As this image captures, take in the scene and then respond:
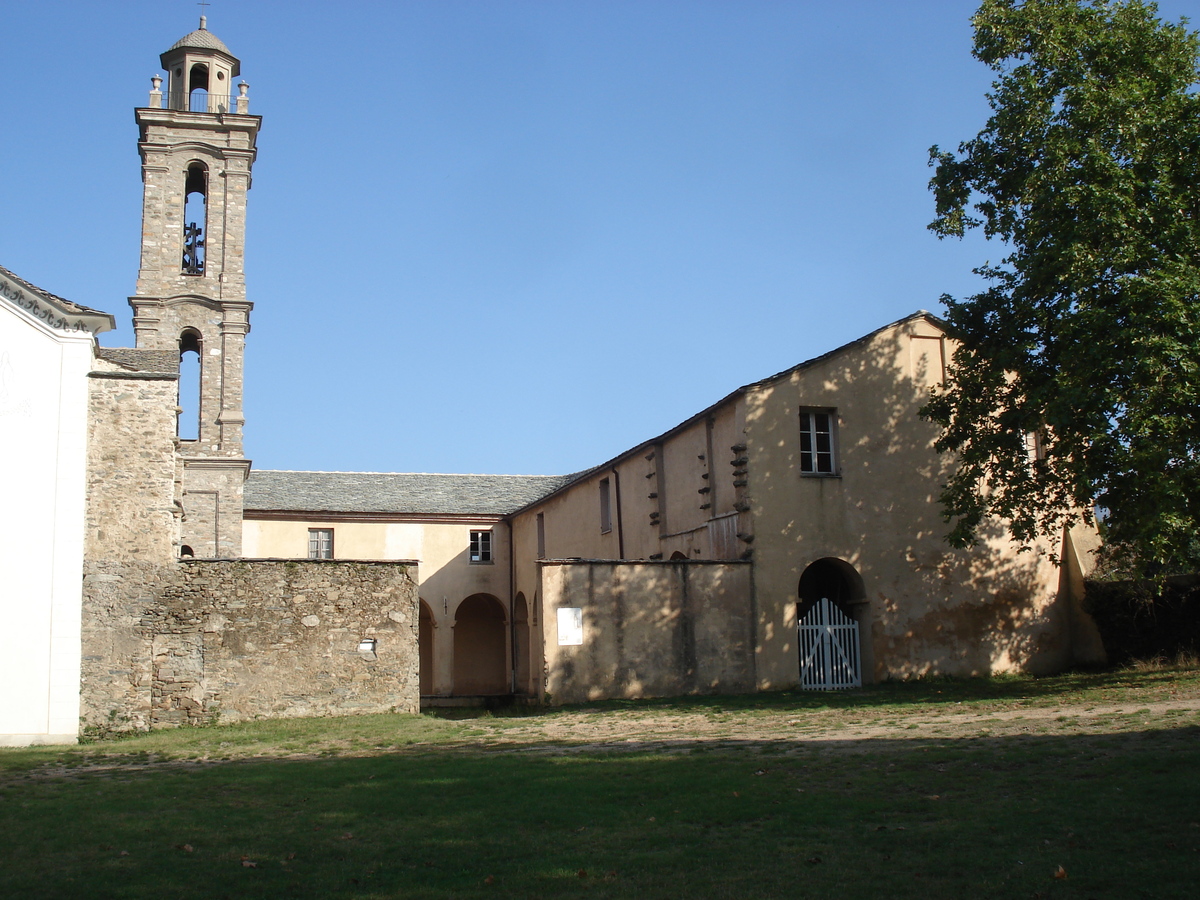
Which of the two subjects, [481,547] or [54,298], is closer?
[54,298]

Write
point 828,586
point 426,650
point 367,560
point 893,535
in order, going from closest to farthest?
1. point 367,560
2. point 893,535
3. point 828,586
4. point 426,650

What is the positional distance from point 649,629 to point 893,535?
18.9 feet

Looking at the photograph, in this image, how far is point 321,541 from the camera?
36656 millimetres

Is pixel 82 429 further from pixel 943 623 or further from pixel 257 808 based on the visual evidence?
pixel 943 623

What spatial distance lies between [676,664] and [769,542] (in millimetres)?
3130

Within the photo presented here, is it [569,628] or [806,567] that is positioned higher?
[806,567]

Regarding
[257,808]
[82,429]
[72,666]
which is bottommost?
[257,808]

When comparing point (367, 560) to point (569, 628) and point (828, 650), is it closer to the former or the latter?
point (569, 628)

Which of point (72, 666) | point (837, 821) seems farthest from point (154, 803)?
point (72, 666)

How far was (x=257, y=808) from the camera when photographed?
10.0 metres

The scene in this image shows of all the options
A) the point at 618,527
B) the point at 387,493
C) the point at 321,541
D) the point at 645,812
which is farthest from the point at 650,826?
the point at 387,493

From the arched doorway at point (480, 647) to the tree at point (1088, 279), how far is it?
21641 millimetres

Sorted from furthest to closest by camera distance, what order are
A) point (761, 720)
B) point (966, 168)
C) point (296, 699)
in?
1. point (966, 168)
2. point (296, 699)
3. point (761, 720)

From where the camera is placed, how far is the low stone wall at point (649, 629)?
20.5 m
